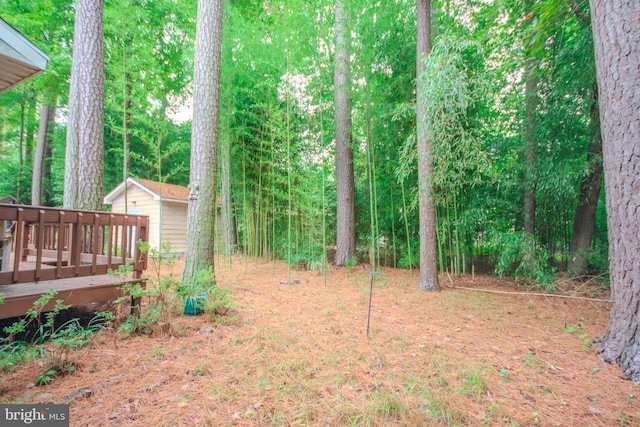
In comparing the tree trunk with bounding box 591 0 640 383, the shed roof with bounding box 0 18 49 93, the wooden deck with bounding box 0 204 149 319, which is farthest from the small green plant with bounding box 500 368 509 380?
the shed roof with bounding box 0 18 49 93

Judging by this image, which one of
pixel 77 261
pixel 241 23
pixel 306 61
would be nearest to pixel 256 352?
pixel 77 261

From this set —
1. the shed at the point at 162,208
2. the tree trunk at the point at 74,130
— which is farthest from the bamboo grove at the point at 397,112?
the shed at the point at 162,208

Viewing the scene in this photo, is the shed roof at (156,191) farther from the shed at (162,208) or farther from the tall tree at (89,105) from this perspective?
the tall tree at (89,105)

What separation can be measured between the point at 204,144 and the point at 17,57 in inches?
61.8

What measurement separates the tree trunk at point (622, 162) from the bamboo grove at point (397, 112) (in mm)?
1390

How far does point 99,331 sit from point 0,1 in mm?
9684

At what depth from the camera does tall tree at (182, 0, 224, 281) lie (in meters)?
3.13

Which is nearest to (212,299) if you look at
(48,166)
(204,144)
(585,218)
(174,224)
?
(204,144)

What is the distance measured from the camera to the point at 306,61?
14.6 ft

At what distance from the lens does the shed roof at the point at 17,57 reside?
1.98 m

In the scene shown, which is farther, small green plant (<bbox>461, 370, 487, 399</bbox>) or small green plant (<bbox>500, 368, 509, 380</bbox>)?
small green plant (<bbox>500, 368, 509, 380</bbox>)

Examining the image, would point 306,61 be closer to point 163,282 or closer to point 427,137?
point 427,137

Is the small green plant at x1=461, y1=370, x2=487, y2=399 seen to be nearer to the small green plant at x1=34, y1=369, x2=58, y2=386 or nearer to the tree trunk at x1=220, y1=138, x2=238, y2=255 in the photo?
the small green plant at x1=34, y1=369, x2=58, y2=386

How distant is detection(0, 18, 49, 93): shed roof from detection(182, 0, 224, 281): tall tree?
4.49 feet
